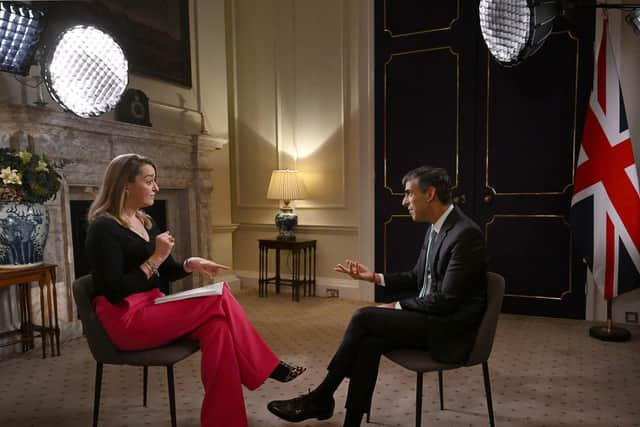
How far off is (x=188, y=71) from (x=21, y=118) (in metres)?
1.84

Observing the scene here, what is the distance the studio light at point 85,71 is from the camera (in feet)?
9.22

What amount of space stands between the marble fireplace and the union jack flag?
3.24 metres

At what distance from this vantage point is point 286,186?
4656 millimetres

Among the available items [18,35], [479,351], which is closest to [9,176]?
[18,35]

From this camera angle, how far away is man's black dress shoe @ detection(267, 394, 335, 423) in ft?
6.72

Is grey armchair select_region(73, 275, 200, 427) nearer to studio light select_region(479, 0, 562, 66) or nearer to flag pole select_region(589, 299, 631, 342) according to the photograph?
studio light select_region(479, 0, 562, 66)

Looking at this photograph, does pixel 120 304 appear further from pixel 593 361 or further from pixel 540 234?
pixel 540 234

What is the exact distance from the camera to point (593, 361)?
292cm

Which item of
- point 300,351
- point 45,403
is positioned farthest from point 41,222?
point 300,351

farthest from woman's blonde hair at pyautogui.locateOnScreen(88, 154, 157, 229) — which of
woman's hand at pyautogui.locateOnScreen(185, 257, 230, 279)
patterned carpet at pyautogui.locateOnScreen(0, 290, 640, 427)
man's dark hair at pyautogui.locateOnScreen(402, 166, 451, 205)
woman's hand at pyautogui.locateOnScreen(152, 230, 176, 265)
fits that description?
man's dark hair at pyautogui.locateOnScreen(402, 166, 451, 205)

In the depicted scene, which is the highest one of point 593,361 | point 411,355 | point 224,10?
point 224,10

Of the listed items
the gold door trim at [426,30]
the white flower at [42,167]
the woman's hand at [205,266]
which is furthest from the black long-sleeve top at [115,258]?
the gold door trim at [426,30]

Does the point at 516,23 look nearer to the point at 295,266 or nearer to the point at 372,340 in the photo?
the point at 372,340

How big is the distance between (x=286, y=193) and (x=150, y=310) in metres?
2.86
